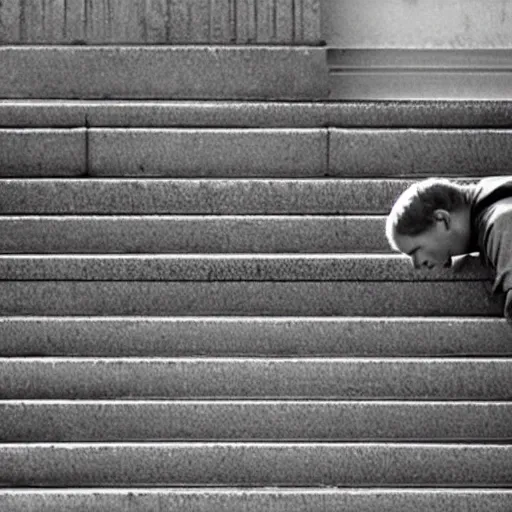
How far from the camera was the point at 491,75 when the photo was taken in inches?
369

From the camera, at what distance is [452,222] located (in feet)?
19.5

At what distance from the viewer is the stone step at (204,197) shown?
22.9 feet

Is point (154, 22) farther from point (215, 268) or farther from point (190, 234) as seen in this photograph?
point (215, 268)

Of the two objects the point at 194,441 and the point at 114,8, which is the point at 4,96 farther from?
the point at 194,441

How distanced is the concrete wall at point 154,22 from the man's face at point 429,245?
2886mm

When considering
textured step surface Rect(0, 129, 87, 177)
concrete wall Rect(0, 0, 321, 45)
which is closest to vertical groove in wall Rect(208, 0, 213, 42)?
concrete wall Rect(0, 0, 321, 45)

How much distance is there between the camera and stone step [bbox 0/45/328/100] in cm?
834

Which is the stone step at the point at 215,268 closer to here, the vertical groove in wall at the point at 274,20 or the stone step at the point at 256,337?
the stone step at the point at 256,337

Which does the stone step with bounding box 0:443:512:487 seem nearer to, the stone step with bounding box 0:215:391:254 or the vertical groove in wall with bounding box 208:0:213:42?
the stone step with bounding box 0:215:391:254

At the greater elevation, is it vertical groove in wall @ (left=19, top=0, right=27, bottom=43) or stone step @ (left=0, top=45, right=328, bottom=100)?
vertical groove in wall @ (left=19, top=0, right=27, bottom=43)

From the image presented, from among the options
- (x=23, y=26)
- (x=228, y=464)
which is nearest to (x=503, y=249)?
(x=228, y=464)

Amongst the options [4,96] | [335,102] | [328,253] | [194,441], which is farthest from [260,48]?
[194,441]

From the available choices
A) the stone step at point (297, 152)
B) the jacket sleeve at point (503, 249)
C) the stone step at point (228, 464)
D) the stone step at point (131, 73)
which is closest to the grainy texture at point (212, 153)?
the stone step at point (297, 152)

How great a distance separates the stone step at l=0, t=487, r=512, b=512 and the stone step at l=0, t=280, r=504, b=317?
1050 millimetres
